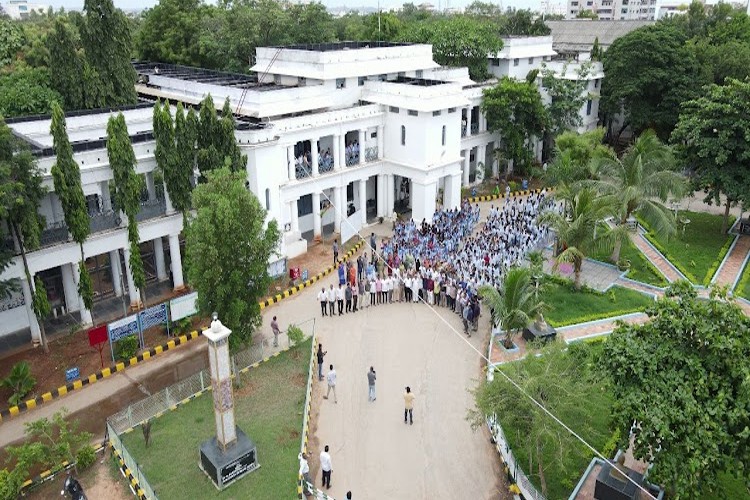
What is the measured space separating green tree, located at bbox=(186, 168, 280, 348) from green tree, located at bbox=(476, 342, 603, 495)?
25.3 ft

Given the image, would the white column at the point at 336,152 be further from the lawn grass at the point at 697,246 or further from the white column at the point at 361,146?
the lawn grass at the point at 697,246

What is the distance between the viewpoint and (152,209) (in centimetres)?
2448

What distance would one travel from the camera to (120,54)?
32219 millimetres

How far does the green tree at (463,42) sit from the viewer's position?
42.5m

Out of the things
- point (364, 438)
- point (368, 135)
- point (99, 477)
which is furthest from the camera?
point (368, 135)

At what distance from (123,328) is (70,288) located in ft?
16.6

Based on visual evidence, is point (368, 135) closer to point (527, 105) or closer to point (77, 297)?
point (527, 105)

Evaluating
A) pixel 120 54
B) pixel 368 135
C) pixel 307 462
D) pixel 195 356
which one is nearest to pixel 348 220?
pixel 368 135

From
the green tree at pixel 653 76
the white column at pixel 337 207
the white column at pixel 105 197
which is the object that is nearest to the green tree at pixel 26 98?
the white column at pixel 105 197

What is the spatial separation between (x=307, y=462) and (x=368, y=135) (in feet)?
68.8

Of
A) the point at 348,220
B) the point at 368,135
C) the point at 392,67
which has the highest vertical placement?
the point at 392,67

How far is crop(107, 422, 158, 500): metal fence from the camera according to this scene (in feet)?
48.5

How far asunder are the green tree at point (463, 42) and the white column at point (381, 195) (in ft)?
44.7

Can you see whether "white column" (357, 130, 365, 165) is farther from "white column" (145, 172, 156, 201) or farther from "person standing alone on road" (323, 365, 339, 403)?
"person standing alone on road" (323, 365, 339, 403)
